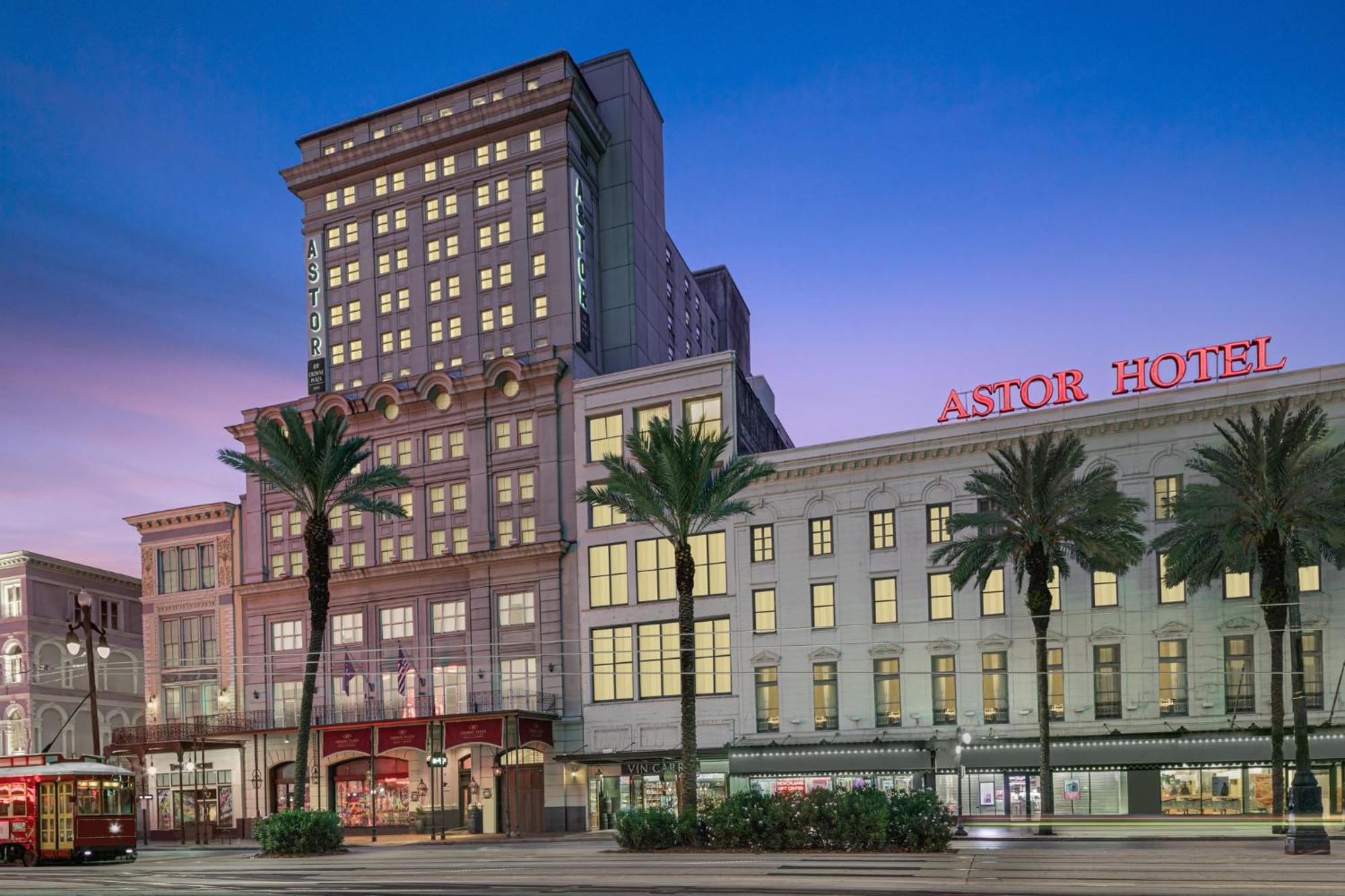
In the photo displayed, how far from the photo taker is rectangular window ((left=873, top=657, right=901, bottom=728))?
56.6 meters

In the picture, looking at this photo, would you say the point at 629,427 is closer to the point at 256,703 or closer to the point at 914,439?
the point at 914,439

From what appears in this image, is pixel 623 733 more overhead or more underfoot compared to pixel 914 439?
more underfoot

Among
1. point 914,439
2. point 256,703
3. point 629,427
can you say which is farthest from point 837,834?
point 256,703

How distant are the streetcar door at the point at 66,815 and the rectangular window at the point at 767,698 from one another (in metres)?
28.9

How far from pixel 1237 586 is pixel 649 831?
2768cm

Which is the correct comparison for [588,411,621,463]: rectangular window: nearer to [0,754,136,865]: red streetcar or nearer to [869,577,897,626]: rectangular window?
[869,577,897,626]: rectangular window

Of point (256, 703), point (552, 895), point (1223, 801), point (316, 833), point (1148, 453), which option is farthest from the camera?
point (256, 703)

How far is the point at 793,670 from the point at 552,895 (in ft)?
107

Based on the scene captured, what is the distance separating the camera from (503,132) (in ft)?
233

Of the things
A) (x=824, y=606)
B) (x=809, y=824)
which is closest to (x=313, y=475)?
(x=824, y=606)

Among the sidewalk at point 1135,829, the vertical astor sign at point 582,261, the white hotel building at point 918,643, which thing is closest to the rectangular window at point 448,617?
the white hotel building at point 918,643

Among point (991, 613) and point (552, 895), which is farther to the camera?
point (991, 613)

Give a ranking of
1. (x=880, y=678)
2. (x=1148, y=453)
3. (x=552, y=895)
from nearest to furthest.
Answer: (x=552, y=895)
(x=1148, y=453)
(x=880, y=678)

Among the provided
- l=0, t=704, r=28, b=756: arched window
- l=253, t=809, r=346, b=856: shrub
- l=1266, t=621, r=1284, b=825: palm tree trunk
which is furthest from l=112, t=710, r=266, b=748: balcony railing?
l=1266, t=621, r=1284, b=825: palm tree trunk
